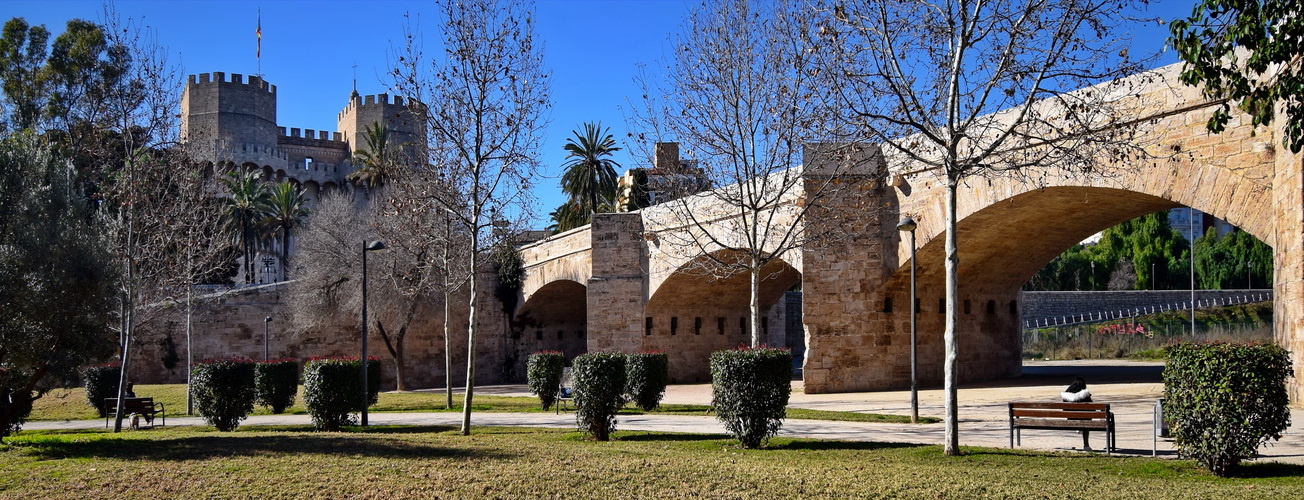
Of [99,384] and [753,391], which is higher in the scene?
[753,391]

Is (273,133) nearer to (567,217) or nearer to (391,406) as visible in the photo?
(567,217)

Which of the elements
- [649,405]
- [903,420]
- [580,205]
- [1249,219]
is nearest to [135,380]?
[580,205]

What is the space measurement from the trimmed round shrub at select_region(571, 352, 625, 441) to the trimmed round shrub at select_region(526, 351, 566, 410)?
7096mm

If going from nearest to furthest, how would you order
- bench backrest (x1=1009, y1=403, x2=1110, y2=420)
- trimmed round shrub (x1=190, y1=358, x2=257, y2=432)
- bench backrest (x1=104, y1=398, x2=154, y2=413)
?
bench backrest (x1=1009, y1=403, x2=1110, y2=420) < trimmed round shrub (x1=190, y1=358, x2=257, y2=432) < bench backrest (x1=104, y1=398, x2=154, y2=413)

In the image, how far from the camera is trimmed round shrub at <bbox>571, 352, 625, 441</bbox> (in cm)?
1212

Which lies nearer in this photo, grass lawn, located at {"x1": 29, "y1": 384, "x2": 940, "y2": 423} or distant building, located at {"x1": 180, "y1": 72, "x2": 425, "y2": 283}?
grass lawn, located at {"x1": 29, "y1": 384, "x2": 940, "y2": 423}

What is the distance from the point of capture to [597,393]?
1209cm

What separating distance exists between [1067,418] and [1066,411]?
3.2 inches

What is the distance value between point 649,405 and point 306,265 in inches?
727

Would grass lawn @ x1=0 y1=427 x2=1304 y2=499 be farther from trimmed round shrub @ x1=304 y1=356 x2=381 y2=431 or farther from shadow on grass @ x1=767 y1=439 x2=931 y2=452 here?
trimmed round shrub @ x1=304 y1=356 x2=381 y2=431

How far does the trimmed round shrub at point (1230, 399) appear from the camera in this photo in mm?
7586

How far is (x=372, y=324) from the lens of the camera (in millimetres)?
30859

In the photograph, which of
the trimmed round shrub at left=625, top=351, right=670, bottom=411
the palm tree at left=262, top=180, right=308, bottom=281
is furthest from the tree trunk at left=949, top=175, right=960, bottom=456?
the palm tree at left=262, top=180, right=308, bottom=281

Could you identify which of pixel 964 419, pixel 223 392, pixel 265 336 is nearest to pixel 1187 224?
pixel 265 336
